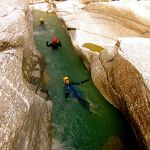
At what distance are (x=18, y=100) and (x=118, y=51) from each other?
314 inches

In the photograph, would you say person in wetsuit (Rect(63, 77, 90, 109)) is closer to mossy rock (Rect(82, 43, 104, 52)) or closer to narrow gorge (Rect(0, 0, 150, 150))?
narrow gorge (Rect(0, 0, 150, 150))

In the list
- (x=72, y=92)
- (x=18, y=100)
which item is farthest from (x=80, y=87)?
(x=18, y=100)

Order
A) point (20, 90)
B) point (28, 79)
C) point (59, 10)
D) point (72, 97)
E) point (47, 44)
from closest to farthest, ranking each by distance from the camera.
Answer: point (20, 90)
point (28, 79)
point (72, 97)
point (47, 44)
point (59, 10)

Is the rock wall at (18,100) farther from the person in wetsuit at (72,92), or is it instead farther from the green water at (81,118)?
the person in wetsuit at (72,92)

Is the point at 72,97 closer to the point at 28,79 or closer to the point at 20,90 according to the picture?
the point at 28,79

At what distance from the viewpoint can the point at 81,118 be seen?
58.4 ft

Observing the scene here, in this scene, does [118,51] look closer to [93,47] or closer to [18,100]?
[93,47]

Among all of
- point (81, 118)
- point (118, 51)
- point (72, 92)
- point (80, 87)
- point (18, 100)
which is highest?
point (18, 100)

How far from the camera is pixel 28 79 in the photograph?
1695 cm

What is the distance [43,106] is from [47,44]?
10.7 m

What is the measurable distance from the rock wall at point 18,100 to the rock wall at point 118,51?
4.57 meters

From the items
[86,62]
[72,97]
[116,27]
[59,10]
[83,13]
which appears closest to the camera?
[72,97]

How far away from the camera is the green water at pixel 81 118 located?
16000 millimetres

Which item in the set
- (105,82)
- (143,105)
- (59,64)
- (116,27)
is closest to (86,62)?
(59,64)
